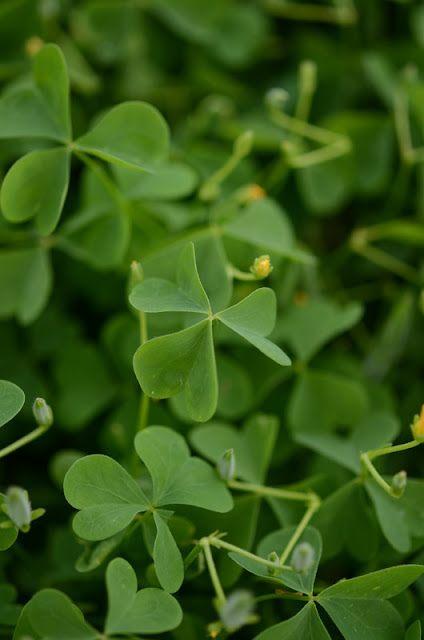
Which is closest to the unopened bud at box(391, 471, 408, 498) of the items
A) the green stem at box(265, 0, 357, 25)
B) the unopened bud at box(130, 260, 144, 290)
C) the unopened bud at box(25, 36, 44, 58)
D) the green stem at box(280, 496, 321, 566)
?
the green stem at box(280, 496, 321, 566)

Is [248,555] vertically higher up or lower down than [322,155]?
lower down

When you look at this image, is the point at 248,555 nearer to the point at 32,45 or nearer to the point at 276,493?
the point at 276,493

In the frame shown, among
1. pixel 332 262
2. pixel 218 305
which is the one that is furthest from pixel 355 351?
pixel 218 305

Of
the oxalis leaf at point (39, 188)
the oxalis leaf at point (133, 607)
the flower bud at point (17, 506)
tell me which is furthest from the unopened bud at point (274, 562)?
the oxalis leaf at point (39, 188)

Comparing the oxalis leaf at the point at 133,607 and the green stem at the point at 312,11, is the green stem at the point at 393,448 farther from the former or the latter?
the green stem at the point at 312,11

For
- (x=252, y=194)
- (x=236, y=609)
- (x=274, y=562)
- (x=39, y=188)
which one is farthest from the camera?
(x=252, y=194)

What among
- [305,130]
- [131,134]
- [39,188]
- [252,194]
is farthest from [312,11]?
[39,188]

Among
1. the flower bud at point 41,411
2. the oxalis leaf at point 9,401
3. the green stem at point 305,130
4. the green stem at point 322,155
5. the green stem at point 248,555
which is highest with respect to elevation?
the green stem at point 305,130
